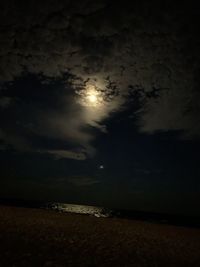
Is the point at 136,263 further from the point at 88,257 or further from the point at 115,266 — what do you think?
the point at 88,257

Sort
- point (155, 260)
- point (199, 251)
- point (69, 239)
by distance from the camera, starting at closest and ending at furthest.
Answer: point (155, 260), point (69, 239), point (199, 251)

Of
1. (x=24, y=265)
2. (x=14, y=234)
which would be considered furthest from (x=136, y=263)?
(x=14, y=234)

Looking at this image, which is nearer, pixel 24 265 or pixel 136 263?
pixel 24 265

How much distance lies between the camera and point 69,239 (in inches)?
613

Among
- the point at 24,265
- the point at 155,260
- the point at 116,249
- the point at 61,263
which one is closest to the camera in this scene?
the point at 24,265

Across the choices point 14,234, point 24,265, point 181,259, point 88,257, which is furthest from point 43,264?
point 181,259

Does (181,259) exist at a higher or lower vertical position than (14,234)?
lower

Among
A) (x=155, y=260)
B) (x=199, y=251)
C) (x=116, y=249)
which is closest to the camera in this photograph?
(x=155, y=260)

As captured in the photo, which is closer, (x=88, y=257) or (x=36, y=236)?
(x=88, y=257)

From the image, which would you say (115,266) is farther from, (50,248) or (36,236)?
(36,236)

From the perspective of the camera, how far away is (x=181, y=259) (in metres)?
14.5

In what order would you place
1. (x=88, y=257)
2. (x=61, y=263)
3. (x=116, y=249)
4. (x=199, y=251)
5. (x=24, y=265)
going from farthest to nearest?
(x=199, y=251) < (x=116, y=249) < (x=88, y=257) < (x=61, y=263) < (x=24, y=265)

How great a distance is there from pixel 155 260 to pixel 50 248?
5355mm

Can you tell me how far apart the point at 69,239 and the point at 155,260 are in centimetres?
520
